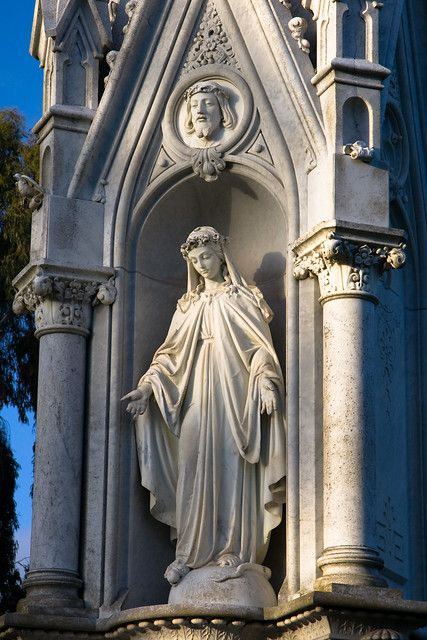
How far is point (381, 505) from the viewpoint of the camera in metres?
17.3

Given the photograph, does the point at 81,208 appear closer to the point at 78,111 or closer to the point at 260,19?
the point at 78,111

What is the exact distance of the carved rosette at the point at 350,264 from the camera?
17125 mm

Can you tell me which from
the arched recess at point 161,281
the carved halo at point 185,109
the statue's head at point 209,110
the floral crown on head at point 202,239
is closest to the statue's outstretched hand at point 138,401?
the arched recess at point 161,281

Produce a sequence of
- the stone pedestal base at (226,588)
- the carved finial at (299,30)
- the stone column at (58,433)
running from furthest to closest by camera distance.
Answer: the carved finial at (299,30), the stone column at (58,433), the stone pedestal base at (226,588)

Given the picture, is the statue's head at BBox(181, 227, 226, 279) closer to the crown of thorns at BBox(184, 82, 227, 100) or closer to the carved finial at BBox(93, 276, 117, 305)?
the carved finial at BBox(93, 276, 117, 305)

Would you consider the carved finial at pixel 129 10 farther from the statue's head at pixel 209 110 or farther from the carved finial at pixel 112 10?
the statue's head at pixel 209 110

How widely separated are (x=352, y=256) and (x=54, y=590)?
3.71m

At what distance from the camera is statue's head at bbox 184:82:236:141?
726 inches

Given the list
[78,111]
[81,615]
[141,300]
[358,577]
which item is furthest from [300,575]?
[78,111]

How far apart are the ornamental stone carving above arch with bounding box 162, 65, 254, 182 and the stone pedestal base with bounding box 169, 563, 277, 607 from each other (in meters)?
3.55

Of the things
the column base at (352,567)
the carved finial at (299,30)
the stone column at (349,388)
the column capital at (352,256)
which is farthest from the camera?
A: the carved finial at (299,30)

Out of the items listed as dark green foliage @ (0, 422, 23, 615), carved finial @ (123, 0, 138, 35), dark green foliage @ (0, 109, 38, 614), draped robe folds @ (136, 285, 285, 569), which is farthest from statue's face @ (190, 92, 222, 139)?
dark green foliage @ (0, 422, 23, 615)

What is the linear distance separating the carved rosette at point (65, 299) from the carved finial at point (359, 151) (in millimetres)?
2435

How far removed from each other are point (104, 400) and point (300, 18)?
3.71 metres
